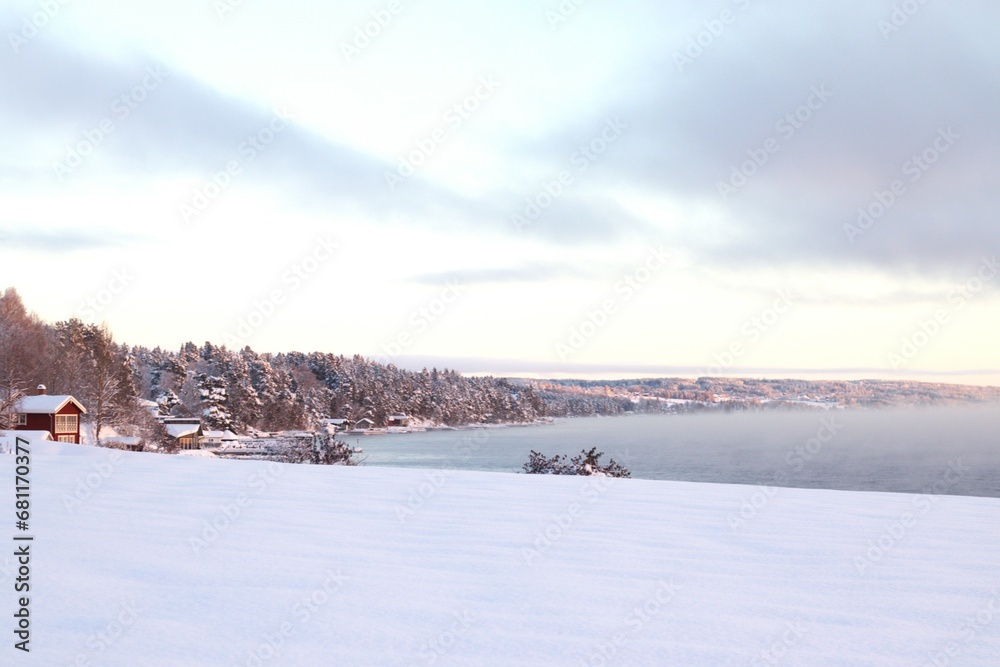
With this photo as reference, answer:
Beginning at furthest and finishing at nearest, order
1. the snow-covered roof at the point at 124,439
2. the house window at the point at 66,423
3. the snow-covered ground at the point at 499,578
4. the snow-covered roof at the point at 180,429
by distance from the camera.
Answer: the snow-covered roof at the point at 180,429 → the snow-covered roof at the point at 124,439 → the house window at the point at 66,423 → the snow-covered ground at the point at 499,578

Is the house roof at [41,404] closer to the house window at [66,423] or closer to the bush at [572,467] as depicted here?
the house window at [66,423]

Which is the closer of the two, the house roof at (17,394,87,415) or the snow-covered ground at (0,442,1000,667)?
the snow-covered ground at (0,442,1000,667)

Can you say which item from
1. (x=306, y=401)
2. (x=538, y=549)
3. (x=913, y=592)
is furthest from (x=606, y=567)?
(x=306, y=401)

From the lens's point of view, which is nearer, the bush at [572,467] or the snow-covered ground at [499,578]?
the snow-covered ground at [499,578]

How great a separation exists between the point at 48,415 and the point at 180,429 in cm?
1346

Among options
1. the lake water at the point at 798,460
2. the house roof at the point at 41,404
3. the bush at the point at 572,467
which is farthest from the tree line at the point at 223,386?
the bush at the point at 572,467

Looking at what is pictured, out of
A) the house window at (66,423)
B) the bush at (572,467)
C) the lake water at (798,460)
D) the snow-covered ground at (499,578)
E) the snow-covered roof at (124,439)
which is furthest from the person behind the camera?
the snow-covered roof at (124,439)

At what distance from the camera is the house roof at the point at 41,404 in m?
23.4

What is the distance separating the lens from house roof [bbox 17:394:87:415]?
76.9ft

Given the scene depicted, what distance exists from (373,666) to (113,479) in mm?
4936

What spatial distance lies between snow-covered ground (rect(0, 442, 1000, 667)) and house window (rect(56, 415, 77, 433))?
21.9 m

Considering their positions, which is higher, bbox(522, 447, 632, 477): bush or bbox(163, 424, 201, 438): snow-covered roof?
bbox(522, 447, 632, 477): bush

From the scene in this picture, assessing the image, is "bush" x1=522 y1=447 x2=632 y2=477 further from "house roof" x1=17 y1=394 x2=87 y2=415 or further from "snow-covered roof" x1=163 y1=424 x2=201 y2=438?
"snow-covered roof" x1=163 y1=424 x2=201 y2=438

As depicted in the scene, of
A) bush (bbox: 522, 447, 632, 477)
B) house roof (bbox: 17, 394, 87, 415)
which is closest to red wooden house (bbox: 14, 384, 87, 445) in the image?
house roof (bbox: 17, 394, 87, 415)
